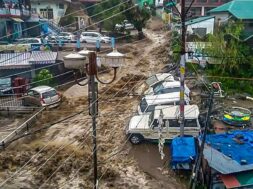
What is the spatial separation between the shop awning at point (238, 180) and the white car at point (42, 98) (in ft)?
42.1

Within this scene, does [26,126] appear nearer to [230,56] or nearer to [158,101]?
[158,101]

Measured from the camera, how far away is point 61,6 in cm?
5025

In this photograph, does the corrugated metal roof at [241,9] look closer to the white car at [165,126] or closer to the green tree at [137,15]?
the green tree at [137,15]


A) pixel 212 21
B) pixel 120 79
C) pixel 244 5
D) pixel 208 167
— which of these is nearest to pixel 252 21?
pixel 244 5

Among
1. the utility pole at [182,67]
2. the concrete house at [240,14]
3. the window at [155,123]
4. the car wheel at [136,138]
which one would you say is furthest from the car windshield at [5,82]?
the concrete house at [240,14]

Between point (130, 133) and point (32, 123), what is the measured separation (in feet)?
21.2

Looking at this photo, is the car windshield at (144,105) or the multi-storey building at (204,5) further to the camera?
the multi-storey building at (204,5)

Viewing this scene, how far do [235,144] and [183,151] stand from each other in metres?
2.05

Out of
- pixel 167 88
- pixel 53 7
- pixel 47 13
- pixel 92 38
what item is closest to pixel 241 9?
pixel 167 88

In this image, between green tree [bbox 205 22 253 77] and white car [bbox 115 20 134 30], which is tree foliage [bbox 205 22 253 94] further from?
white car [bbox 115 20 134 30]

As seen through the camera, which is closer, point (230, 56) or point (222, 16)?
point (230, 56)

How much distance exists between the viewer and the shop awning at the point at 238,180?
10.6 meters

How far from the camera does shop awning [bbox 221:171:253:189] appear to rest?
10.6m

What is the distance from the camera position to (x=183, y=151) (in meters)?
13.2
